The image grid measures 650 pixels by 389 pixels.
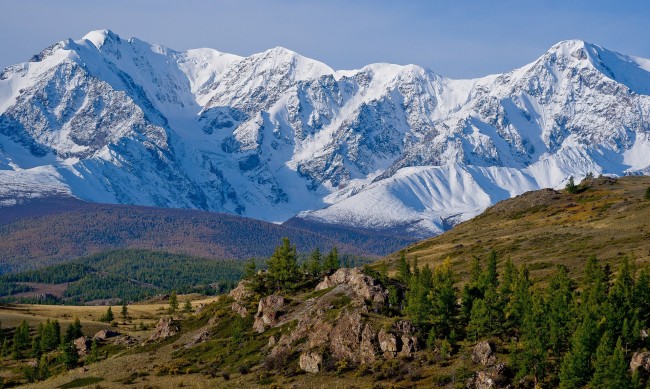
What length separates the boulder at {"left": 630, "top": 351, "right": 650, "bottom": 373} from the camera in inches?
3836

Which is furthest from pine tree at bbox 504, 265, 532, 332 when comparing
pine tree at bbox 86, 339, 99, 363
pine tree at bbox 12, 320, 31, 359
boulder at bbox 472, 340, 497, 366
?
pine tree at bbox 12, 320, 31, 359

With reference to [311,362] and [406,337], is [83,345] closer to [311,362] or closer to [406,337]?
[311,362]

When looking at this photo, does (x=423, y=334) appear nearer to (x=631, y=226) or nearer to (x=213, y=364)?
(x=213, y=364)

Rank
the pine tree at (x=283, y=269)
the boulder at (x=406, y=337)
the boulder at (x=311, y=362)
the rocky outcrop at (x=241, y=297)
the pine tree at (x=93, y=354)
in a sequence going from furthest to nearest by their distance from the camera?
the pine tree at (x=283, y=269) < the pine tree at (x=93, y=354) < the rocky outcrop at (x=241, y=297) < the boulder at (x=311, y=362) < the boulder at (x=406, y=337)

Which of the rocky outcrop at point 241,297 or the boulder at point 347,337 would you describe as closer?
the boulder at point 347,337

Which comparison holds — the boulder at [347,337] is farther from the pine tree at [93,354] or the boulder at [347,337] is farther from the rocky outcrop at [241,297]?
Result: the pine tree at [93,354]

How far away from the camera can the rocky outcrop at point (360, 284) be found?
12938cm

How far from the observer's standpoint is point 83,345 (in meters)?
169

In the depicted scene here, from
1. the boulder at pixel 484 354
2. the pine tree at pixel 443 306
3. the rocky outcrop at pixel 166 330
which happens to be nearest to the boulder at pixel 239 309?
the rocky outcrop at pixel 166 330

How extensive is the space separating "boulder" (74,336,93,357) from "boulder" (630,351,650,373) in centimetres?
10011

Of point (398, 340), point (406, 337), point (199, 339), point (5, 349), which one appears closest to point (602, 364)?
point (406, 337)

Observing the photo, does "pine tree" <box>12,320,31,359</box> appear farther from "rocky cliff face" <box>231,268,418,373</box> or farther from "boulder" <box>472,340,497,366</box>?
"boulder" <box>472,340,497,366</box>

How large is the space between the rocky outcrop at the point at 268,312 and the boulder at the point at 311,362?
1966cm

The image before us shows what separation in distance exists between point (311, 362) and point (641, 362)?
39150mm
